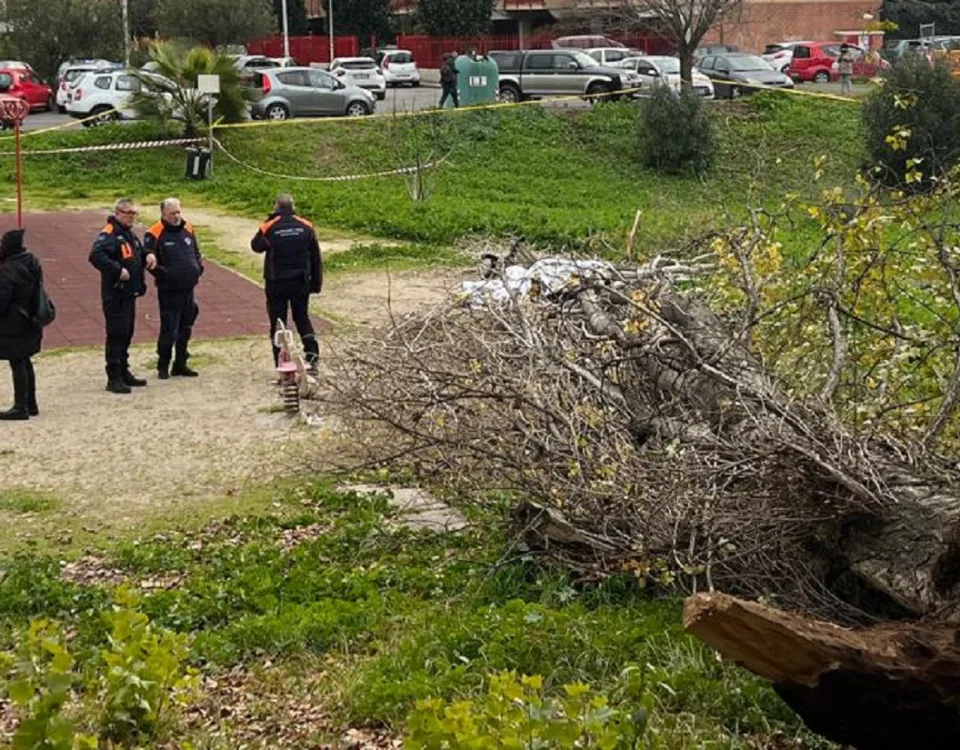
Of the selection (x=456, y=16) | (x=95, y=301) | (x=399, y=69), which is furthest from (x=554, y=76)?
(x=95, y=301)

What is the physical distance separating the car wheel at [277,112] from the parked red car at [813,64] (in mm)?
21351

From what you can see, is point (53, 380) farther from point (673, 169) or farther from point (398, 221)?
point (673, 169)

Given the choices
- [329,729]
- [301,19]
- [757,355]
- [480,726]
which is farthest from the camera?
[301,19]

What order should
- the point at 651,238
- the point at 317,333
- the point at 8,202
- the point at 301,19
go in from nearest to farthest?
the point at 317,333, the point at 651,238, the point at 8,202, the point at 301,19

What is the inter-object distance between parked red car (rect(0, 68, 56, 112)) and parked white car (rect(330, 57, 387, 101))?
8419 mm

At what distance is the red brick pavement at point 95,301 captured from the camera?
14.9 m

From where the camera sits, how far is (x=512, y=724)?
425cm

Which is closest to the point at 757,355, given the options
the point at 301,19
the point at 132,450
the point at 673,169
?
the point at 132,450

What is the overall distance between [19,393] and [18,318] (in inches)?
23.6

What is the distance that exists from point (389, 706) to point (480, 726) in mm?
1746

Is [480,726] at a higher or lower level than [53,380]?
higher

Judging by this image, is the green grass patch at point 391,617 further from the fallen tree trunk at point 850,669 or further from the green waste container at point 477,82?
the green waste container at point 477,82

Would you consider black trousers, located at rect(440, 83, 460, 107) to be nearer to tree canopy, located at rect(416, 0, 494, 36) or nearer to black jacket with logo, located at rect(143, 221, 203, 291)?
black jacket with logo, located at rect(143, 221, 203, 291)

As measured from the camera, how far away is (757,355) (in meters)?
7.99
